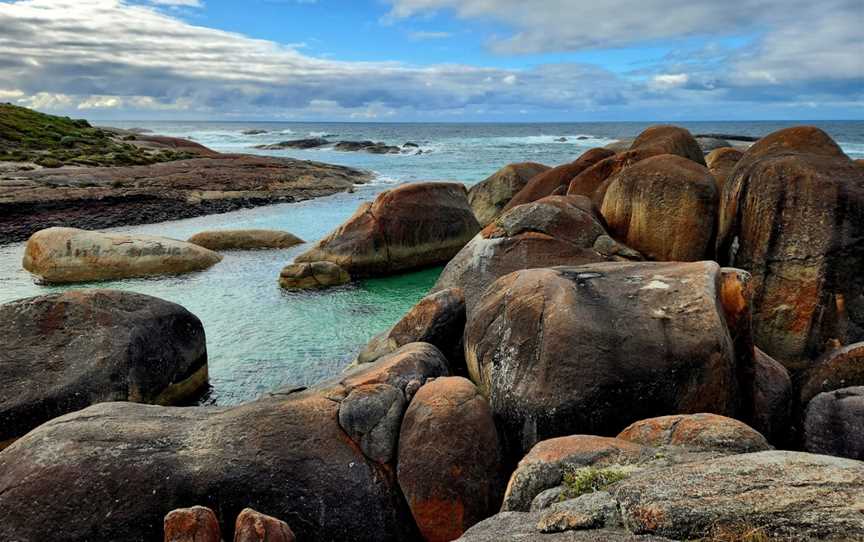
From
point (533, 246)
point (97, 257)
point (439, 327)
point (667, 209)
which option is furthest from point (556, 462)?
point (97, 257)

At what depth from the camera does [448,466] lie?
289 inches

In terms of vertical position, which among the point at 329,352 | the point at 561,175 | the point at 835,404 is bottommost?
the point at 329,352

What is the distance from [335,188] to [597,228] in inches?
1453

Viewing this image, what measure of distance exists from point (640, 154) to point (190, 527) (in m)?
15.1

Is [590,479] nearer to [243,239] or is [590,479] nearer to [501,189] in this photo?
[501,189]

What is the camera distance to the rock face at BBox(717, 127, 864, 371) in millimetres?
10742

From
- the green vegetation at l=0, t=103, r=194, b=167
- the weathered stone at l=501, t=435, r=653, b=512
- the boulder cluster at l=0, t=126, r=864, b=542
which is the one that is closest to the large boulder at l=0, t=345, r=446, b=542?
the boulder cluster at l=0, t=126, r=864, b=542

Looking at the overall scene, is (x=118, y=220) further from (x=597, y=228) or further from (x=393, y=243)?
(x=597, y=228)

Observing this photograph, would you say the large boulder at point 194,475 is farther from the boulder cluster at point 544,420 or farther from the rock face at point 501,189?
the rock face at point 501,189

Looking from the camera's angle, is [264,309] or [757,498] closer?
[757,498]

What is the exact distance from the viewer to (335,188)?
48250mm

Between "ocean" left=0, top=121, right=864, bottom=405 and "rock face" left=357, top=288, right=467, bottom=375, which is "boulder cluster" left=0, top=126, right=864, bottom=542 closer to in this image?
"rock face" left=357, top=288, right=467, bottom=375

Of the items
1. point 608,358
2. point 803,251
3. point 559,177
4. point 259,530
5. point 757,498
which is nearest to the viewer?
point 757,498

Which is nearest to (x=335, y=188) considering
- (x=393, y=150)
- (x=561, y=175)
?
(x=561, y=175)
